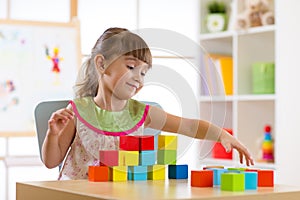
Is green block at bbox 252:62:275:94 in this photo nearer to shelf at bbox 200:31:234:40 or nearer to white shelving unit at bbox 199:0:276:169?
white shelving unit at bbox 199:0:276:169

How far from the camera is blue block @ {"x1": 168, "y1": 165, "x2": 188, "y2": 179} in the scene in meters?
1.31

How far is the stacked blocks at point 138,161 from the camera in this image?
4.09 feet

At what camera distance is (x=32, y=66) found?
3168 millimetres

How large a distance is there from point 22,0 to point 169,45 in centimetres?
230

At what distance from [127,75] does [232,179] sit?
295 millimetres

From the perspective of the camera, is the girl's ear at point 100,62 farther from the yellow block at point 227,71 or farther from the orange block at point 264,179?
the yellow block at point 227,71

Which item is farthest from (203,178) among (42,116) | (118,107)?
(42,116)

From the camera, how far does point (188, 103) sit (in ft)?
4.13

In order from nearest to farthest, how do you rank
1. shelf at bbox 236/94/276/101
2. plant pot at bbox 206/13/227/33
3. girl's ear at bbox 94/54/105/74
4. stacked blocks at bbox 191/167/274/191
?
1. stacked blocks at bbox 191/167/274/191
2. girl's ear at bbox 94/54/105/74
3. shelf at bbox 236/94/276/101
4. plant pot at bbox 206/13/227/33
